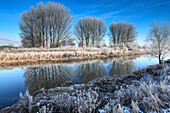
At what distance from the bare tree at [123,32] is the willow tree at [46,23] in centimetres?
1952

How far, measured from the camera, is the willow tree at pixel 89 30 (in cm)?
2661

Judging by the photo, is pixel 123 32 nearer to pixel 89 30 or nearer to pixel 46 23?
pixel 89 30

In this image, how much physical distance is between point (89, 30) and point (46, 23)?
42.8ft

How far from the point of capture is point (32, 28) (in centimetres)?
1791

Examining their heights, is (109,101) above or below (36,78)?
above

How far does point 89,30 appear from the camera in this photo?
27.1m

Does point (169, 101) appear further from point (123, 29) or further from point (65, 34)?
point (123, 29)

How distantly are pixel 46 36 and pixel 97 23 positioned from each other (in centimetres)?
1675

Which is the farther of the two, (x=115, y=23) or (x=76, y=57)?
(x=115, y=23)

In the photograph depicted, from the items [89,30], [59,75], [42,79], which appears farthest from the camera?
[89,30]

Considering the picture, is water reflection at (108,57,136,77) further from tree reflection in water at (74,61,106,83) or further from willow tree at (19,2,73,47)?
willow tree at (19,2,73,47)

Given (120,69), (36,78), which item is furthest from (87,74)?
(36,78)

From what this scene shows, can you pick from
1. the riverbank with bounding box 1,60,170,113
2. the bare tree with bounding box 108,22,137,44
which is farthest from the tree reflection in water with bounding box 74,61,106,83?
the bare tree with bounding box 108,22,137,44

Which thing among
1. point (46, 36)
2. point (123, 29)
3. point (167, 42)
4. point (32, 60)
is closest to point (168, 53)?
point (167, 42)
